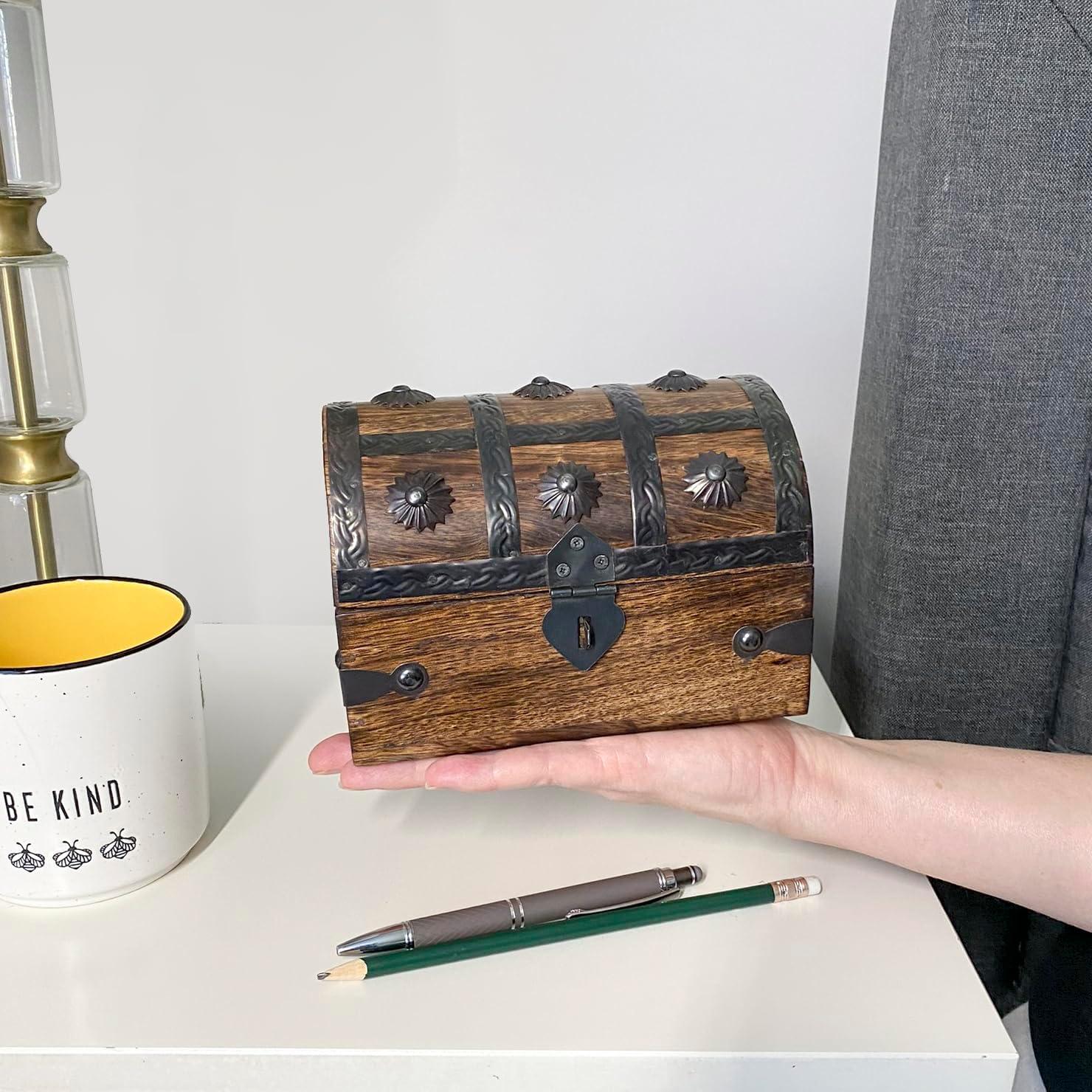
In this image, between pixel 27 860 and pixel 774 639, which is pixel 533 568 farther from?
pixel 27 860

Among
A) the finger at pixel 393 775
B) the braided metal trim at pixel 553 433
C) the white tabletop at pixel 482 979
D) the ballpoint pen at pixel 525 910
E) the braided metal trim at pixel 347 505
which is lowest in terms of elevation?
the white tabletop at pixel 482 979

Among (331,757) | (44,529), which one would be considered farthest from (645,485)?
(44,529)

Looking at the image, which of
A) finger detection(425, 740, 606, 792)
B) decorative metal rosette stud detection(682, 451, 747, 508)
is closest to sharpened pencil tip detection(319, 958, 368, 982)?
finger detection(425, 740, 606, 792)

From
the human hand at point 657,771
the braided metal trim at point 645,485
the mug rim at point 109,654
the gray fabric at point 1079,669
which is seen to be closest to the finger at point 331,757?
the human hand at point 657,771

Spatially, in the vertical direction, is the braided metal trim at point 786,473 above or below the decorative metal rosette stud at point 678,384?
below

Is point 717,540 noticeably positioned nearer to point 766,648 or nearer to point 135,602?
point 766,648

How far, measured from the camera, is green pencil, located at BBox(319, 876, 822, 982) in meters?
0.56

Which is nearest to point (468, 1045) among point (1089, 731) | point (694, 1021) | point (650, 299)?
point (694, 1021)

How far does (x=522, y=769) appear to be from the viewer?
24.5 inches

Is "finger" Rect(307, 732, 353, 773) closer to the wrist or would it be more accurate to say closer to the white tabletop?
the white tabletop

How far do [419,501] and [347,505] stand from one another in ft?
0.14

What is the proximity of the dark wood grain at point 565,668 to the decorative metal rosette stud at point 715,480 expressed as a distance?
1.8 inches

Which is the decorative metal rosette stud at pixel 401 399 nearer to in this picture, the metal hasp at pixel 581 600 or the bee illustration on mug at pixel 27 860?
the metal hasp at pixel 581 600

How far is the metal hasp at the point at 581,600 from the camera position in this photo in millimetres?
596
